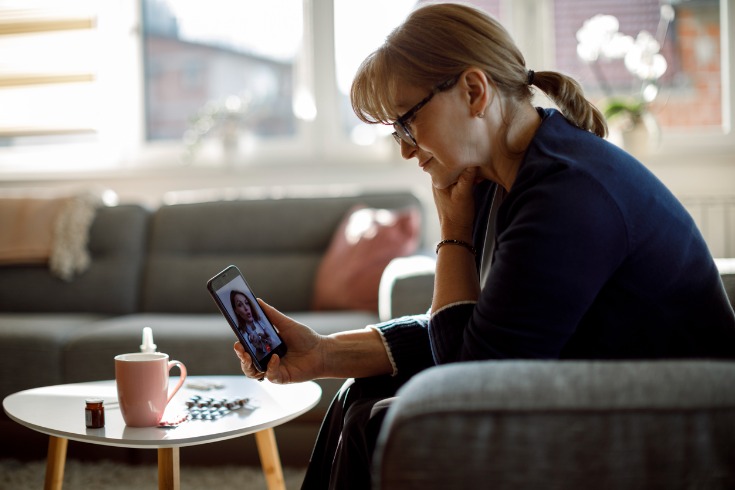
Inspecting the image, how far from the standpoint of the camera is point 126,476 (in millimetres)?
2193

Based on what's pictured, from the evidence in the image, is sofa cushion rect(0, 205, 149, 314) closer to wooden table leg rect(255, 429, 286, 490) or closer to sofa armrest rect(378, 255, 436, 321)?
sofa armrest rect(378, 255, 436, 321)

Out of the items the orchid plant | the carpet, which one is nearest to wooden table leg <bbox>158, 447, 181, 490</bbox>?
the carpet

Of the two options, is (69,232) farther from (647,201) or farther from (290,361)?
(647,201)

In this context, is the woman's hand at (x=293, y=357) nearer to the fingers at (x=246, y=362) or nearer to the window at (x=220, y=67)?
the fingers at (x=246, y=362)

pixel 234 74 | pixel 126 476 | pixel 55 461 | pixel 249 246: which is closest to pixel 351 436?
pixel 55 461

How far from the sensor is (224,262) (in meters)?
2.94

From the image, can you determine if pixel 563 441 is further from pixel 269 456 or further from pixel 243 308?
pixel 269 456

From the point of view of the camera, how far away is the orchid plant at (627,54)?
2994 mm

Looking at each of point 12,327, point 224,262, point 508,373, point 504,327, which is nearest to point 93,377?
point 12,327

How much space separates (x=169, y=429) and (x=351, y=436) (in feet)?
1.37

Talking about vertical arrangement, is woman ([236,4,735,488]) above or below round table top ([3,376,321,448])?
above

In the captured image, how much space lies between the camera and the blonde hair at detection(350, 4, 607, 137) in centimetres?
111

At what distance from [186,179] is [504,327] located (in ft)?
9.42

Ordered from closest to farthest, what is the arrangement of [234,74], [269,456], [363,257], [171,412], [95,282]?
1. [171,412]
2. [269,456]
3. [363,257]
4. [95,282]
5. [234,74]
